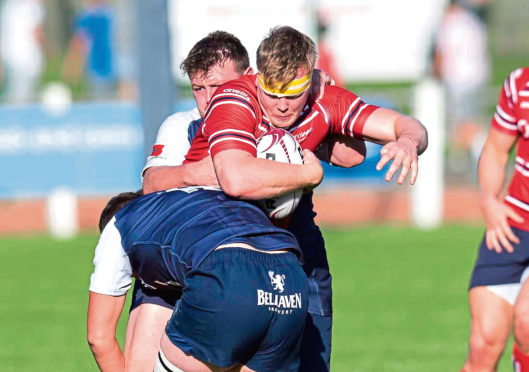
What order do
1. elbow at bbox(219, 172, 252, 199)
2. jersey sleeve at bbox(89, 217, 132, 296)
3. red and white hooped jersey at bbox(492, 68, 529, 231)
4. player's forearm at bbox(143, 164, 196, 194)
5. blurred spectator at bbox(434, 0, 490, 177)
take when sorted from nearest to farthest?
elbow at bbox(219, 172, 252, 199)
jersey sleeve at bbox(89, 217, 132, 296)
player's forearm at bbox(143, 164, 196, 194)
red and white hooped jersey at bbox(492, 68, 529, 231)
blurred spectator at bbox(434, 0, 490, 177)

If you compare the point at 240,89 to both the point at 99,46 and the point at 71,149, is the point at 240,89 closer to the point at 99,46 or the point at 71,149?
the point at 71,149

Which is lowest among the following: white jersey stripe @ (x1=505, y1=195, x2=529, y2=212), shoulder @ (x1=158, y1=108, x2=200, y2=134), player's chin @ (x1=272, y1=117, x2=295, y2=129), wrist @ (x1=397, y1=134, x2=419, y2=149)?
white jersey stripe @ (x1=505, y1=195, x2=529, y2=212)

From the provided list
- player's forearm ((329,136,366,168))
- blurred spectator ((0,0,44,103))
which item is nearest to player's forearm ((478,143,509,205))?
player's forearm ((329,136,366,168))

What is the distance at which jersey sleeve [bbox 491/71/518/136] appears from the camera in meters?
5.55

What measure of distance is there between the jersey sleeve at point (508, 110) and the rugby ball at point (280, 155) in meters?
1.66

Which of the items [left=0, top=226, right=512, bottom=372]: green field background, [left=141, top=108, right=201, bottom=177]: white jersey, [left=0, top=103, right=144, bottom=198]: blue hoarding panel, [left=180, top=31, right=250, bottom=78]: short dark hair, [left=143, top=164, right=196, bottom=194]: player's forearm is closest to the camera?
[left=143, top=164, right=196, bottom=194]: player's forearm

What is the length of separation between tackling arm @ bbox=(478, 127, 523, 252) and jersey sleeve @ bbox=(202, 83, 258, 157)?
1760mm

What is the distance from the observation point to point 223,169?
162 inches

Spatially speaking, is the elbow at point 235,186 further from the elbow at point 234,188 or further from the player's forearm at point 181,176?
the player's forearm at point 181,176

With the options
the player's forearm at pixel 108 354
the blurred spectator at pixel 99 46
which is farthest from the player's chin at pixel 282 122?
the blurred spectator at pixel 99 46

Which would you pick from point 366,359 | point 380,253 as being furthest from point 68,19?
point 366,359

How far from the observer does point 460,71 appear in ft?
57.3

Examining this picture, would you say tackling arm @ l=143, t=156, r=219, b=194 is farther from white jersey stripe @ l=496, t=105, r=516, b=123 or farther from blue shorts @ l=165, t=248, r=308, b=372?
Answer: white jersey stripe @ l=496, t=105, r=516, b=123

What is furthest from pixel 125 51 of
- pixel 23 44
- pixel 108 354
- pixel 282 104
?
pixel 282 104
